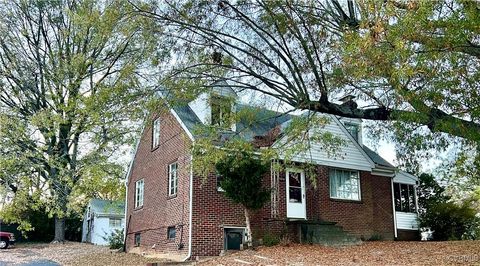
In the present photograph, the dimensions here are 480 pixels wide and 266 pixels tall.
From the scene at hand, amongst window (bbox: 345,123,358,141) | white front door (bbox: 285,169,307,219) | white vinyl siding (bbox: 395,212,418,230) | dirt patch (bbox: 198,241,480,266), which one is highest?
window (bbox: 345,123,358,141)

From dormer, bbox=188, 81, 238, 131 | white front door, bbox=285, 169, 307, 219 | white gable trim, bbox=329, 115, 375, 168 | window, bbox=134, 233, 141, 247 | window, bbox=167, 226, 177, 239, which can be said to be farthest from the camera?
window, bbox=134, 233, 141, 247

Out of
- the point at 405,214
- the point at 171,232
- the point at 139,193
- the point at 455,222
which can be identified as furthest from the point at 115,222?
the point at 455,222

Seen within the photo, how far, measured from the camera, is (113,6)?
12.0 metres

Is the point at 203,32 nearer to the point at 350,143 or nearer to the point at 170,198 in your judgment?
the point at 170,198

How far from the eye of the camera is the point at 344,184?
2006 cm

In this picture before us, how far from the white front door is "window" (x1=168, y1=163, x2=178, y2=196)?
432 cm

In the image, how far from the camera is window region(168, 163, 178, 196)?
18.1 metres

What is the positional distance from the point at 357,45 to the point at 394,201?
49.6 ft

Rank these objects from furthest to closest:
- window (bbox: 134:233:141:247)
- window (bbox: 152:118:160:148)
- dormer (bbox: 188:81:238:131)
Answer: window (bbox: 134:233:141:247) < window (bbox: 152:118:160:148) < dormer (bbox: 188:81:238:131)

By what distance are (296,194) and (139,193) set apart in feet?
24.7

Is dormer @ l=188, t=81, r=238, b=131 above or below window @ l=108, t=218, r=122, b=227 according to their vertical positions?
above

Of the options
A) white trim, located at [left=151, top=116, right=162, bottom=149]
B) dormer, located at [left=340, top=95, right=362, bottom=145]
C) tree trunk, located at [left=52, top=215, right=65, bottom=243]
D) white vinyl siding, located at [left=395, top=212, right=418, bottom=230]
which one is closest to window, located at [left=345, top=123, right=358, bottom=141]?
dormer, located at [left=340, top=95, right=362, bottom=145]

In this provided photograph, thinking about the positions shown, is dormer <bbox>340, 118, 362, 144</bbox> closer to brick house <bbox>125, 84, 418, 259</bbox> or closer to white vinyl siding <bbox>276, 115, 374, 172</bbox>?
brick house <bbox>125, 84, 418, 259</bbox>

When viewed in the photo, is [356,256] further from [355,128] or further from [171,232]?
[355,128]
